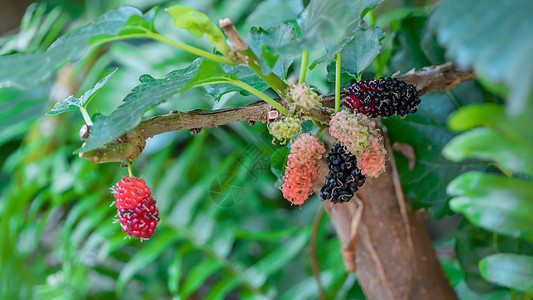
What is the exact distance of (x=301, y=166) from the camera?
34cm

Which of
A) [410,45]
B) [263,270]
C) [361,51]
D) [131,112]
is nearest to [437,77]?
[361,51]

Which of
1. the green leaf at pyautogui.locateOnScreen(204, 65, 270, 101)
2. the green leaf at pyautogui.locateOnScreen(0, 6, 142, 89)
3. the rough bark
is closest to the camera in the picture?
the green leaf at pyautogui.locateOnScreen(0, 6, 142, 89)

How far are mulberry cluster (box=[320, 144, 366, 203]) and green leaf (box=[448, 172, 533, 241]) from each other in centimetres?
10

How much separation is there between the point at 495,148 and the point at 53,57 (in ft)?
0.83

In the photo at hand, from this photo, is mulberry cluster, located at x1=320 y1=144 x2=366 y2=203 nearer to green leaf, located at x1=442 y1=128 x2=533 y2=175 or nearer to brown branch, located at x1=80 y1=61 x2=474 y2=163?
brown branch, located at x1=80 y1=61 x2=474 y2=163

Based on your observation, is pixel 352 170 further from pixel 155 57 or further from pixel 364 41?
pixel 155 57

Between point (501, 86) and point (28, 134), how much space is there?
1.21 meters

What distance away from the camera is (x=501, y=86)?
17 centimetres

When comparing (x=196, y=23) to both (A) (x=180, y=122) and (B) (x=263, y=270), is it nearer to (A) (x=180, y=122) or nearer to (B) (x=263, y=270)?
(A) (x=180, y=122)

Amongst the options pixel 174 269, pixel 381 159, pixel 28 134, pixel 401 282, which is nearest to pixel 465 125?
pixel 381 159

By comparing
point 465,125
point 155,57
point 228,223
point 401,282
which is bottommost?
point 228,223

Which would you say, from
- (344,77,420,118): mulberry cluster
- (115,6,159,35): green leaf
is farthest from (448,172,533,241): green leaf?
(115,6,159,35): green leaf

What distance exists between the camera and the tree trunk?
488 millimetres

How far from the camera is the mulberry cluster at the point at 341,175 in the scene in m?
0.33
